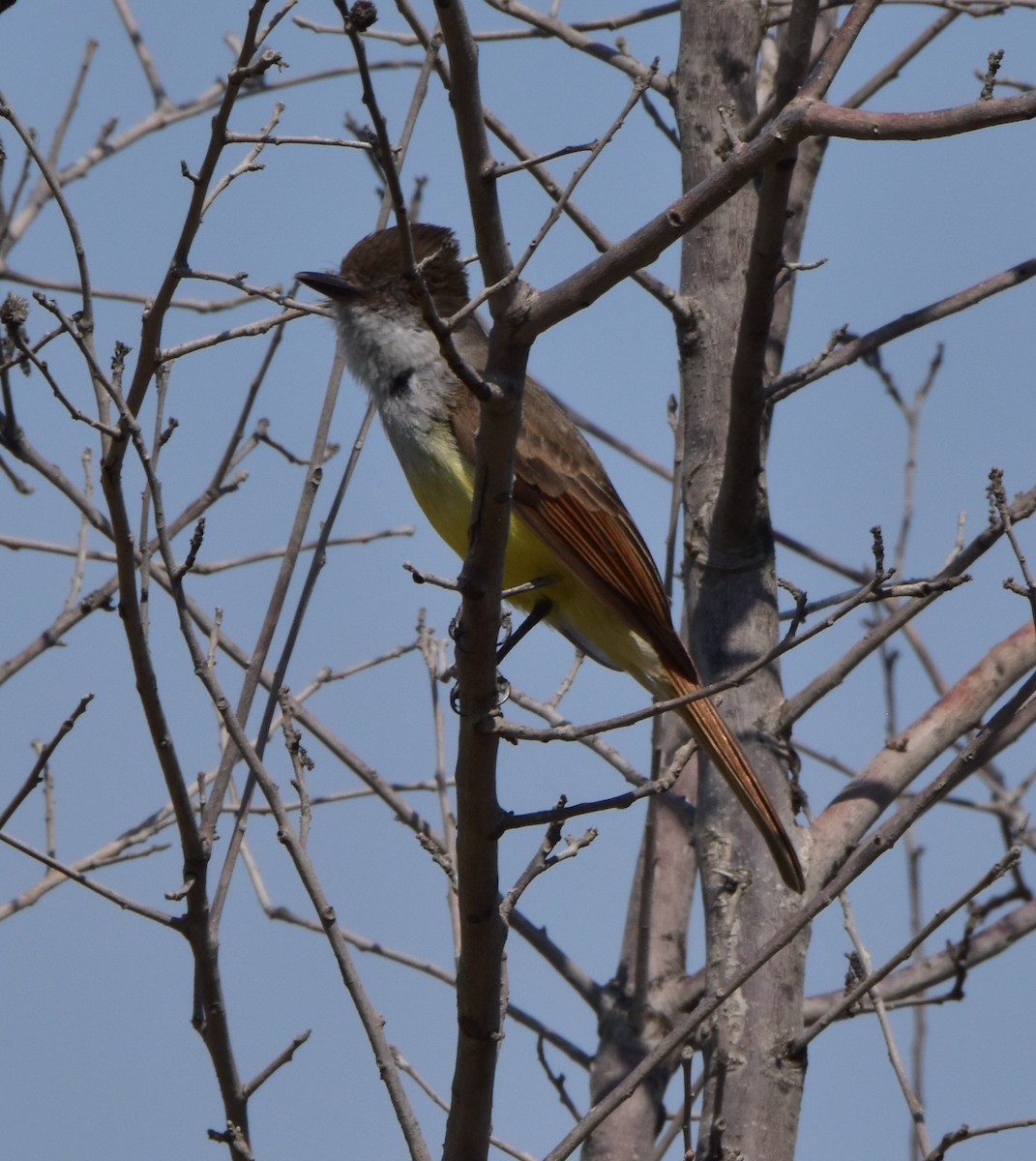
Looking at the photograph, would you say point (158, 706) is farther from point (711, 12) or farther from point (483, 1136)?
point (711, 12)

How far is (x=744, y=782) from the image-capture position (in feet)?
14.2

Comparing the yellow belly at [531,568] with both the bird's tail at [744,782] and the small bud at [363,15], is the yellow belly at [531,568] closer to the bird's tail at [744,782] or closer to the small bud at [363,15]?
the bird's tail at [744,782]

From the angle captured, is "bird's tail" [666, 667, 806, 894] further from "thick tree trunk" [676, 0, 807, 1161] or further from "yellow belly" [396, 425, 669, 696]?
"yellow belly" [396, 425, 669, 696]

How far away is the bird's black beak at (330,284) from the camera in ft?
16.8

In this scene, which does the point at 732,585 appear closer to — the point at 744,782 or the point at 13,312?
the point at 744,782

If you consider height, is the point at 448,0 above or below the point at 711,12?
below

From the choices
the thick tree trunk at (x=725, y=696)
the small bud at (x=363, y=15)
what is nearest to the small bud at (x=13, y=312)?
the small bud at (x=363, y=15)

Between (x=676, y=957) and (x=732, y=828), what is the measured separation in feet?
3.13

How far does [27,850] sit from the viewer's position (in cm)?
330

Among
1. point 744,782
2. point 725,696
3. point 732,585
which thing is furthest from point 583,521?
point 744,782

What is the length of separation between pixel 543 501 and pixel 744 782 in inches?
40.3

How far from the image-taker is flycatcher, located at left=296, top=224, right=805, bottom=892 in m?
4.46

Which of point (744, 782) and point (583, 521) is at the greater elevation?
point (583, 521)

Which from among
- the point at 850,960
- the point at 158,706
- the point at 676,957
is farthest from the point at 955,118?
the point at 676,957
